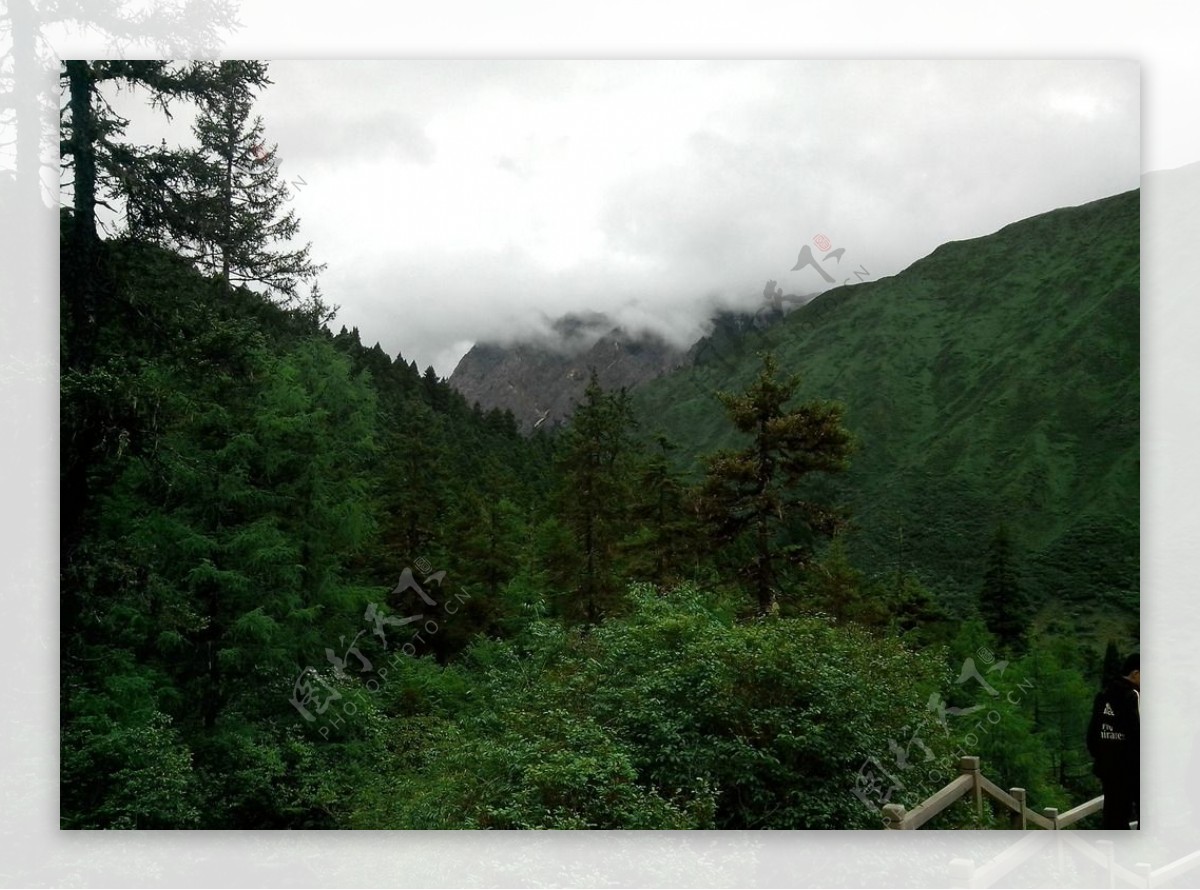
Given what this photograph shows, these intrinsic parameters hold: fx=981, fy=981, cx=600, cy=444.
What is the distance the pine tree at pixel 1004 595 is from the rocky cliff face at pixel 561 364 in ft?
7.48

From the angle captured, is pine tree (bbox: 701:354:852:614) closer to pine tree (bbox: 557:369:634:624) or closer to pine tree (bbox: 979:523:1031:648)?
pine tree (bbox: 557:369:634:624)

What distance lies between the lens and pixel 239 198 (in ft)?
20.3

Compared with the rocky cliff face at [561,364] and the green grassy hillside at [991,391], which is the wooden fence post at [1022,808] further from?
the rocky cliff face at [561,364]

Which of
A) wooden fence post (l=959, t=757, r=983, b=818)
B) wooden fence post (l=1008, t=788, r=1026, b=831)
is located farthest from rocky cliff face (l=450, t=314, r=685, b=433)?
wooden fence post (l=1008, t=788, r=1026, b=831)

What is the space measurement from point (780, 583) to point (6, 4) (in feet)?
19.6

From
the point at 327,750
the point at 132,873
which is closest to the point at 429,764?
the point at 327,750

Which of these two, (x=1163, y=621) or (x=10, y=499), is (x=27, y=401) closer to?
(x=10, y=499)

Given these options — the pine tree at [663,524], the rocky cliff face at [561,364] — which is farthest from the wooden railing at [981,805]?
the rocky cliff face at [561,364]

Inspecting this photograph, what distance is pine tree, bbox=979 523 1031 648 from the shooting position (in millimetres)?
6012

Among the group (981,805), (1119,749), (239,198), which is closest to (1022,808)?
(981,805)

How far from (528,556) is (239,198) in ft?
9.82

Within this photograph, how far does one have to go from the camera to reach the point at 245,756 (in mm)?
6145

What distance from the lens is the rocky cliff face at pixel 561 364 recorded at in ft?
20.5

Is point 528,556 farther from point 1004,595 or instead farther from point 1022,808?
point 1022,808
